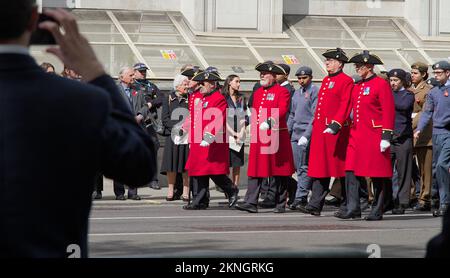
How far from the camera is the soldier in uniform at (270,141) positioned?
15469 millimetres

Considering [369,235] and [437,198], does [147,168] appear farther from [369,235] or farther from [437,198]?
[437,198]

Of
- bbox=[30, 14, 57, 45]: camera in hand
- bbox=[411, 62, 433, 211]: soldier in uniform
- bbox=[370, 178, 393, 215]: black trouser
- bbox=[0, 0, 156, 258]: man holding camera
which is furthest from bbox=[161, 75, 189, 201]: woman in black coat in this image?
bbox=[0, 0, 156, 258]: man holding camera

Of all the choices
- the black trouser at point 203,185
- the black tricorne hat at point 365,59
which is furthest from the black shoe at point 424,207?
the black tricorne hat at point 365,59

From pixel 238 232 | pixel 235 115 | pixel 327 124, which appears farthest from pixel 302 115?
pixel 238 232

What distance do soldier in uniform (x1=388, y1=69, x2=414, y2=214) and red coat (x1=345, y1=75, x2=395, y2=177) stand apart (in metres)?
1.34

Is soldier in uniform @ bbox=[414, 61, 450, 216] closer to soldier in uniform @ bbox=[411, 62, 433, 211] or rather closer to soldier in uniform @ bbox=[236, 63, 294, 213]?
soldier in uniform @ bbox=[411, 62, 433, 211]

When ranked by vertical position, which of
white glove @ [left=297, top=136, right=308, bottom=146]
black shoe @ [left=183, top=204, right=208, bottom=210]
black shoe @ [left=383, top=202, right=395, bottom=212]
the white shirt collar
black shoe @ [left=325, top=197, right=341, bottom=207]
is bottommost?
black shoe @ [left=325, top=197, right=341, bottom=207]

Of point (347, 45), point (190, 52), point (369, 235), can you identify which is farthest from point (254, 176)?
point (347, 45)

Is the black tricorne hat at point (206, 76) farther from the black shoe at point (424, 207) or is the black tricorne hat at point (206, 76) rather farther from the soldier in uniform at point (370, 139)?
the black shoe at point (424, 207)

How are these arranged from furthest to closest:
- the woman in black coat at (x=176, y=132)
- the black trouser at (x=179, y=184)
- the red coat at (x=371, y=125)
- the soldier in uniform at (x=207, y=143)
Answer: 1. the black trouser at (x=179, y=184)
2. the woman in black coat at (x=176, y=132)
3. the soldier in uniform at (x=207, y=143)
4. the red coat at (x=371, y=125)

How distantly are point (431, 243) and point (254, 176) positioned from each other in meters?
12.0

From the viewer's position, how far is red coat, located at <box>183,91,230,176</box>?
16.1 metres

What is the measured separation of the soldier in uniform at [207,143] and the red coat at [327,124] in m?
1.66

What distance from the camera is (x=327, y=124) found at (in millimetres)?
14586
